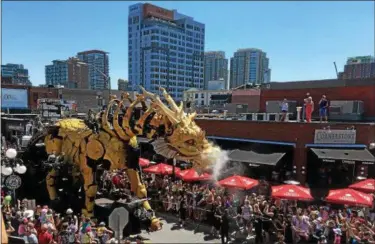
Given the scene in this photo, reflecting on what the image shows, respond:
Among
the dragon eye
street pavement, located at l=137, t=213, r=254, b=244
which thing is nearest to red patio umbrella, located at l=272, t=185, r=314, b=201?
street pavement, located at l=137, t=213, r=254, b=244

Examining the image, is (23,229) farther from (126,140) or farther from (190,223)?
(190,223)

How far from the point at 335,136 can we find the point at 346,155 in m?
Answer: 1.20

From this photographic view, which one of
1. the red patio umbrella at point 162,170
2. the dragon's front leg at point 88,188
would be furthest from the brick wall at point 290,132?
the dragon's front leg at point 88,188

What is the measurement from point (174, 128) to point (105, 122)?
118 inches

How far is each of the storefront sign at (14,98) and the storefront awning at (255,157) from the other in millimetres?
30106

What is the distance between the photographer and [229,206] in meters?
12.7

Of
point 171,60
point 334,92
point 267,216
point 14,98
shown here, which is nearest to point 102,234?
point 267,216

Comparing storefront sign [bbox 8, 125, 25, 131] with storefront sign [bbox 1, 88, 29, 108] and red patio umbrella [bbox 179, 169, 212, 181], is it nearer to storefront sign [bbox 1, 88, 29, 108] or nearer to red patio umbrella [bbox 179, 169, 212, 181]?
storefront sign [bbox 1, 88, 29, 108]

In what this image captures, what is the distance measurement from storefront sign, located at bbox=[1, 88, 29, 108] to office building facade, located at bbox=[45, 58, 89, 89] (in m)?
38.3

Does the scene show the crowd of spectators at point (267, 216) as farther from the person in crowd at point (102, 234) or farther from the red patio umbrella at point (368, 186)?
the person in crowd at point (102, 234)

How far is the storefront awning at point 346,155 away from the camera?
47.0 feet

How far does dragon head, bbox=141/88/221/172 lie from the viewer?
451 inches

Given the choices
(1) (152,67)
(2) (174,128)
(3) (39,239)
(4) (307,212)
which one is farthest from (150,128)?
(1) (152,67)

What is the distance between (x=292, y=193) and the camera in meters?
11.6
